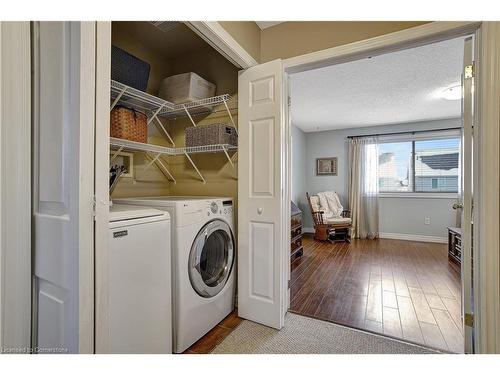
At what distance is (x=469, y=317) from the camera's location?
1288mm

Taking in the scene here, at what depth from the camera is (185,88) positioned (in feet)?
6.41

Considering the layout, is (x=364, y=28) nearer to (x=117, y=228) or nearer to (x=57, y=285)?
(x=117, y=228)

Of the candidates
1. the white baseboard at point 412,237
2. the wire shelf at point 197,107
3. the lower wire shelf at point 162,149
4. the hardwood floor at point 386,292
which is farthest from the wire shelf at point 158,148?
the white baseboard at point 412,237

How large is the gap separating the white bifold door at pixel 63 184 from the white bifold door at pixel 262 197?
117cm

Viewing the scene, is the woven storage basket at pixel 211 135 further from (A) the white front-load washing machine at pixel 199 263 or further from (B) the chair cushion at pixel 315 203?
(B) the chair cushion at pixel 315 203

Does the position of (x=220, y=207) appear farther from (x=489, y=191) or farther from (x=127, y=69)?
(x=489, y=191)

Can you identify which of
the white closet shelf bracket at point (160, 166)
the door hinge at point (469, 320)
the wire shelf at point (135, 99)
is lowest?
the door hinge at point (469, 320)

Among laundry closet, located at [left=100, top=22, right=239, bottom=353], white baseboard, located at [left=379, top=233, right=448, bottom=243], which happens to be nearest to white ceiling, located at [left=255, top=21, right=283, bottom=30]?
laundry closet, located at [left=100, top=22, right=239, bottom=353]

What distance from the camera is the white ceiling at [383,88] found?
2438 mm

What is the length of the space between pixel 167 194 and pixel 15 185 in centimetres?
146

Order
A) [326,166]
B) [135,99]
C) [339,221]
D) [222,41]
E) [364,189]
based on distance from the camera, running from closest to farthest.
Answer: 1. [222,41]
2. [135,99]
3. [339,221]
4. [364,189]
5. [326,166]

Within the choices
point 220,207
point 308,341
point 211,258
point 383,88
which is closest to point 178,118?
point 220,207
